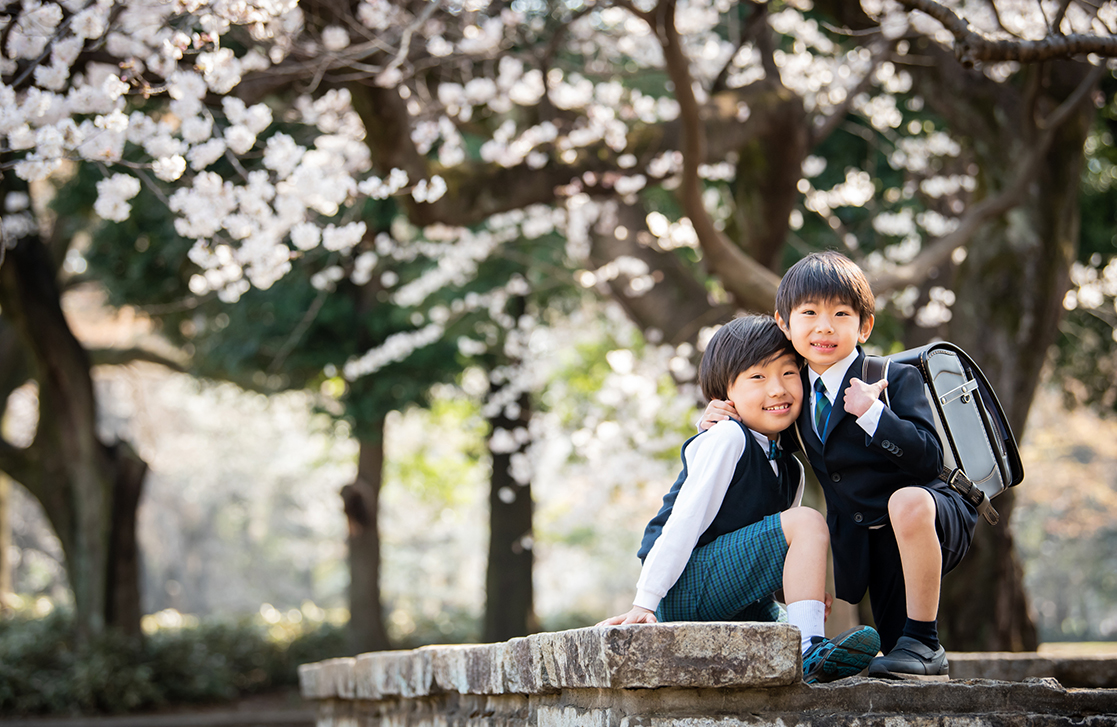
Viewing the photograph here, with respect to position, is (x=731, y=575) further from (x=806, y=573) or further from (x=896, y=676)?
(x=896, y=676)

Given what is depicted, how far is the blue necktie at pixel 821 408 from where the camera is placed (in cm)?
250

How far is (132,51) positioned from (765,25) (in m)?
4.30

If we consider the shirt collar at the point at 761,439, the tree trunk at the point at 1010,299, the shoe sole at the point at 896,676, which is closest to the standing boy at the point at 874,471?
the shoe sole at the point at 896,676

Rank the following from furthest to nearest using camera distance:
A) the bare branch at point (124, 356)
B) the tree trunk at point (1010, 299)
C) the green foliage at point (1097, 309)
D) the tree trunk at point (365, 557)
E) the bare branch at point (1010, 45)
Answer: the bare branch at point (124, 356) → the tree trunk at point (365, 557) → the green foliage at point (1097, 309) → the tree trunk at point (1010, 299) → the bare branch at point (1010, 45)

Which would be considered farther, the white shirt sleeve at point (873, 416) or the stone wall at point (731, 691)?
the white shirt sleeve at point (873, 416)

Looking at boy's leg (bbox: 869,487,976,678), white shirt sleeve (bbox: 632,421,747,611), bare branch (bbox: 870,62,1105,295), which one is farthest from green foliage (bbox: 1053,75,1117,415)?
white shirt sleeve (bbox: 632,421,747,611)

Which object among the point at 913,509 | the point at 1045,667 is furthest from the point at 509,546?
the point at 913,509

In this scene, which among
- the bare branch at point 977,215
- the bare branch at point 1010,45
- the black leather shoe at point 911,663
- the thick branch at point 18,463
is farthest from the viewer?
the thick branch at point 18,463

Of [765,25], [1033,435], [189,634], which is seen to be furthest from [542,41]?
[1033,435]

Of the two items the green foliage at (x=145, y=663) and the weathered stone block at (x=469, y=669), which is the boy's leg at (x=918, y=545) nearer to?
the weathered stone block at (x=469, y=669)

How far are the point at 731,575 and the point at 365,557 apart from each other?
8.94 meters

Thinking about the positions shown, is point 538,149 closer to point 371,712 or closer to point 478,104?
point 478,104

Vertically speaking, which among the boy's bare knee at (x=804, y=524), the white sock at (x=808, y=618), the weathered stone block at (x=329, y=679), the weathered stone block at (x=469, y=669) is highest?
the boy's bare knee at (x=804, y=524)

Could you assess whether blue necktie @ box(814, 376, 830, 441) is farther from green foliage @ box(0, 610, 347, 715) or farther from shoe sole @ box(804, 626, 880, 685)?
green foliage @ box(0, 610, 347, 715)
